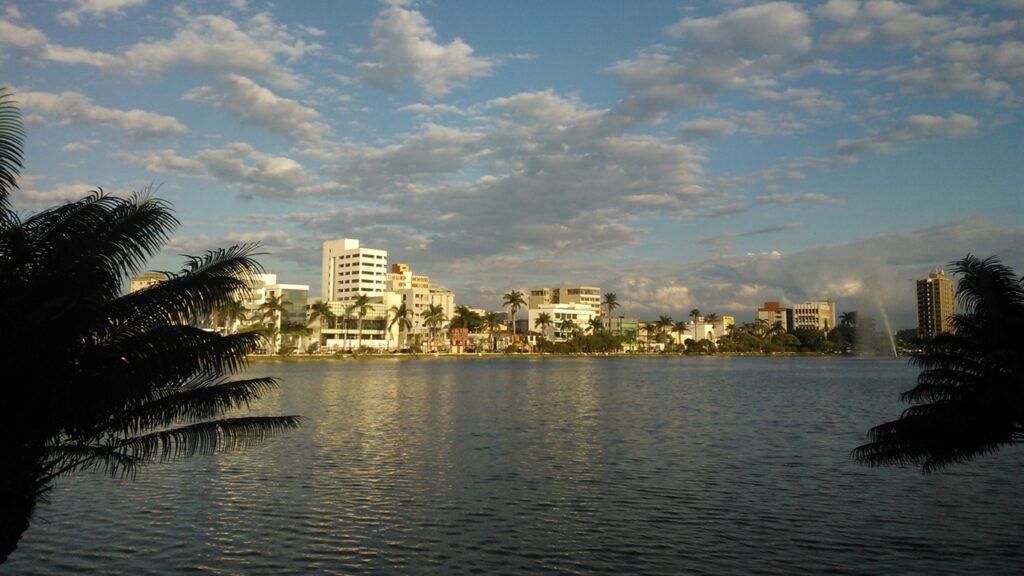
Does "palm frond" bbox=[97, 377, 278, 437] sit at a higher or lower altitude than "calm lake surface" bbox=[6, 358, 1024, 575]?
higher

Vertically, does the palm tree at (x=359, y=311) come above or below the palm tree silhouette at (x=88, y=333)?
above

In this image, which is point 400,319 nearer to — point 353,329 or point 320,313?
point 353,329

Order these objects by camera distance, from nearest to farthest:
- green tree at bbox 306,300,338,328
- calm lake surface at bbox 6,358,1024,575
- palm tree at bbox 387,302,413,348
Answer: calm lake surface at bbox 6,358,1024,575, green tree at bbox 306,300,338,328, palm tree at bbox 387,302,413,348

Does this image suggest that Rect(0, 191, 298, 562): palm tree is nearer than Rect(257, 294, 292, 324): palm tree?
Yes

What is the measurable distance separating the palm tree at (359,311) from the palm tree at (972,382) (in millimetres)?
165176

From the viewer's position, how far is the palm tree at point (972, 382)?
41.8 ft

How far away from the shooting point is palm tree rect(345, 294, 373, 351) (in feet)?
574

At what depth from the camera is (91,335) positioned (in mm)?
11133

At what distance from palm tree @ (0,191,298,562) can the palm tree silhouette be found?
0.02 metres

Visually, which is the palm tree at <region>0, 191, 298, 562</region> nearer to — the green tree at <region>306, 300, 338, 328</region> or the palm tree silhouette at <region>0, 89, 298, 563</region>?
the palm tree silhouette at <region>0, 89, 298, 563</region>

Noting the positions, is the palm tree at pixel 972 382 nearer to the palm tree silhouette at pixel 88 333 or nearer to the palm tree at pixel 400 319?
the palm tree silhouette at pixel 88 333

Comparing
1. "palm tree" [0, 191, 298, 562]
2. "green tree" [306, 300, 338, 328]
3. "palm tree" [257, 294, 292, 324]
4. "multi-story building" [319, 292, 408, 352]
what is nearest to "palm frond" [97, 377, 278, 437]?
"palm tree" [0, 191, 298, 562]

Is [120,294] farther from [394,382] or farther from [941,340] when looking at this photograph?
[394,382]

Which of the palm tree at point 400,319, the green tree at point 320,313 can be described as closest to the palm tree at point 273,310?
the green tree at point 320,313
